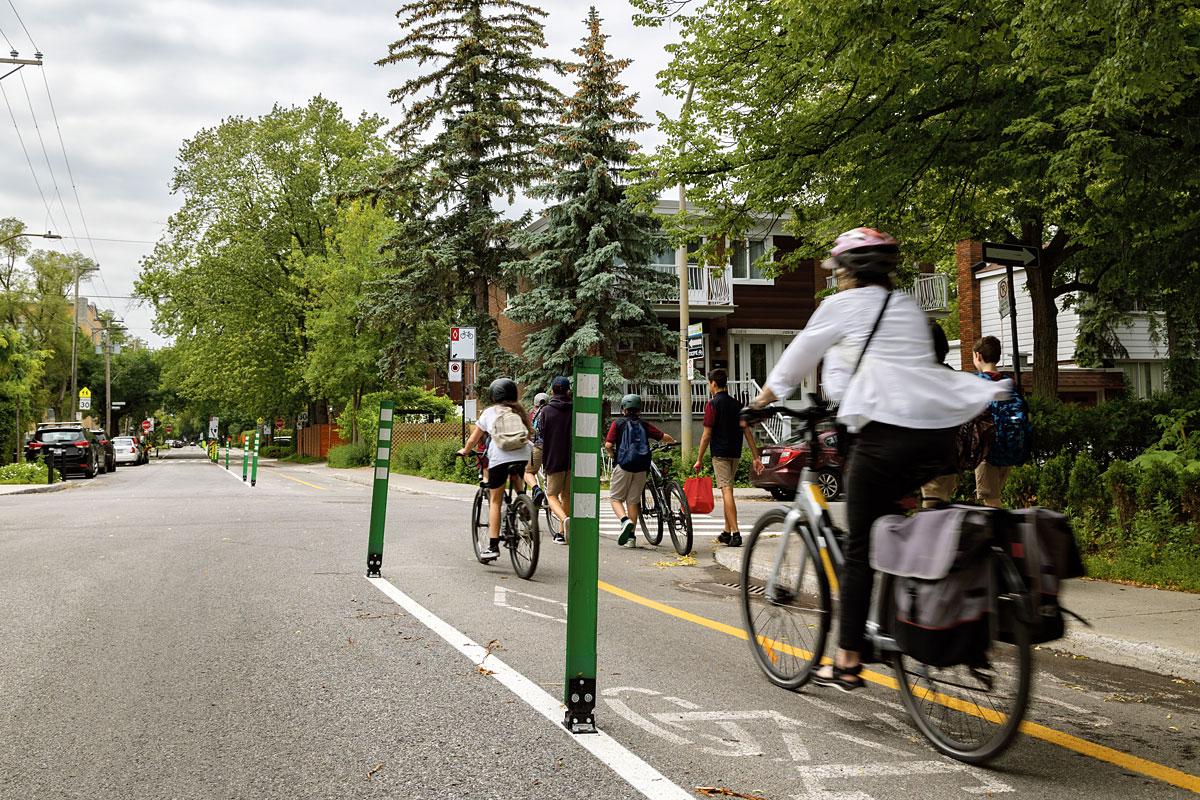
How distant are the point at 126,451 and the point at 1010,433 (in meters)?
59.1

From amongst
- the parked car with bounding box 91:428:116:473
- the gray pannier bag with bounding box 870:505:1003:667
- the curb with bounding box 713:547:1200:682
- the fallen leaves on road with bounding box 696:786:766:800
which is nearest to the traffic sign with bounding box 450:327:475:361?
the curb with bounding box 713:547:1200:682

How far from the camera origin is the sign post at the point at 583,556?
459 cm

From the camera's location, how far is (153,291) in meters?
54.3

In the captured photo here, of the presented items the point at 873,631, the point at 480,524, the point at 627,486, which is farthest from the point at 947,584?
the point at 627,486

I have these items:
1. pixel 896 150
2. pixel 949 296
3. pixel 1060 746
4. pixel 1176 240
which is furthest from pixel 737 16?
pixel 949 296

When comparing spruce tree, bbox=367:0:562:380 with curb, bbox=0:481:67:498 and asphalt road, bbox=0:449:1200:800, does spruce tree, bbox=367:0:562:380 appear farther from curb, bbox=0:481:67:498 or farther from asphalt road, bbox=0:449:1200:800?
asphalt road, bbox=0:449:1200:800

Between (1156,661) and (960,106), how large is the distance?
706cm

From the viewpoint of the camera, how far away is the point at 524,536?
31.5 feet

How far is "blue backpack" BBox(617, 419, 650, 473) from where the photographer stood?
11.8 metres

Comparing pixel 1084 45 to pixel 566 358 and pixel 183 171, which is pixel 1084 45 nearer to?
pixel 566 358

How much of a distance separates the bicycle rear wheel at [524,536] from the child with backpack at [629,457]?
229cm

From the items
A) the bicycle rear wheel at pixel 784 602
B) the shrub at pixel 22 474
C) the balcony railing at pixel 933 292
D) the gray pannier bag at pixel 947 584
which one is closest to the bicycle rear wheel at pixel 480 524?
the bicycle rear wheel at pixel 784 602

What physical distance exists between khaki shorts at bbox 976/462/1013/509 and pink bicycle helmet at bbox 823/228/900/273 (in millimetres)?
4540

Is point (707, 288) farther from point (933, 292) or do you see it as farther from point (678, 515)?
point (678, 515)
